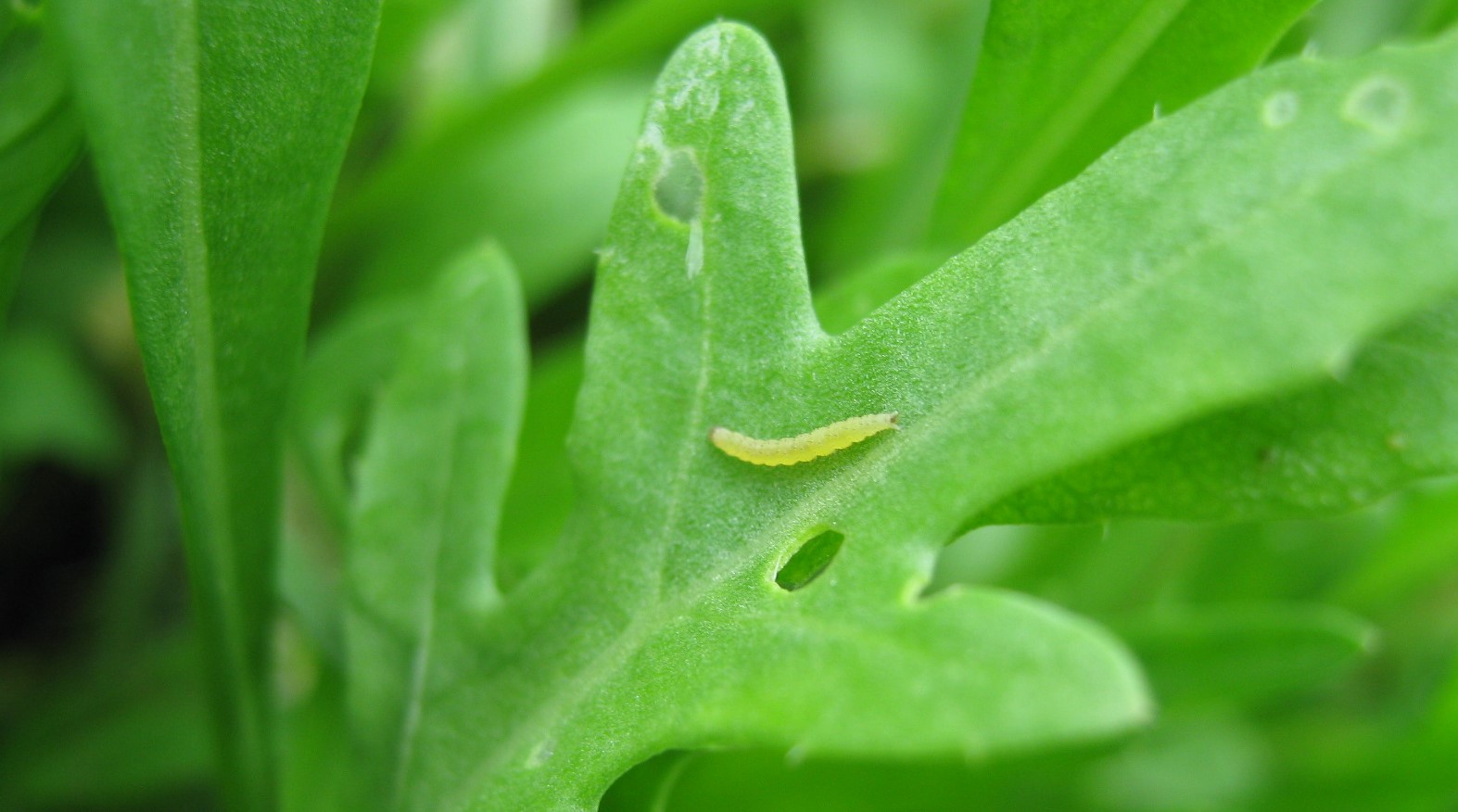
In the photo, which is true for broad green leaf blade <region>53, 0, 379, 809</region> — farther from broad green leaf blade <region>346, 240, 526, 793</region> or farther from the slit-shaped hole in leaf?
the slit-shaped hole in leaf

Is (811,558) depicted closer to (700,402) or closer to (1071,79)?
A: (700,402)

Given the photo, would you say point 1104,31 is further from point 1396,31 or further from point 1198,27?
point 1396,31

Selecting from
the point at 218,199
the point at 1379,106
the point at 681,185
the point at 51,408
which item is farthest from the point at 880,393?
the point at 51,408

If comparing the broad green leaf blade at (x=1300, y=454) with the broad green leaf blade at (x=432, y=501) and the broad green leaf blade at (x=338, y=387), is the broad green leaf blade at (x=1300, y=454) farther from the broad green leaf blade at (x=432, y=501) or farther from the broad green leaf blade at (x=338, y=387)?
the broad green leaf blade at (x=338, y=387)

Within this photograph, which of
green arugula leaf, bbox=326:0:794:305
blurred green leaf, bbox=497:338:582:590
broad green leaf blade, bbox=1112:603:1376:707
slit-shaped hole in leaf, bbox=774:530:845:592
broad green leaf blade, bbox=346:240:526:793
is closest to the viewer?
slit-shaped hole in leaf, bbox=774:530:845:592

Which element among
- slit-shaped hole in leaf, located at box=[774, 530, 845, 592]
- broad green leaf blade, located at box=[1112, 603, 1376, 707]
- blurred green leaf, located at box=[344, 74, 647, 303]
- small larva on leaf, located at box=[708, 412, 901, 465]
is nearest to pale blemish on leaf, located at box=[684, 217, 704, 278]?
small larva on leaf, located at box=[708, 412, 901, 465]

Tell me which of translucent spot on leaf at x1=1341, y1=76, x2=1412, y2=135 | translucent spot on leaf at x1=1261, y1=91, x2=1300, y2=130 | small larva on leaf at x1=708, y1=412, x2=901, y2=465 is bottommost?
small larva on leaf at x1=708, y1=412, x2=901, y2=465

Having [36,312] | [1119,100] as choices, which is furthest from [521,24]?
[1119,100]
